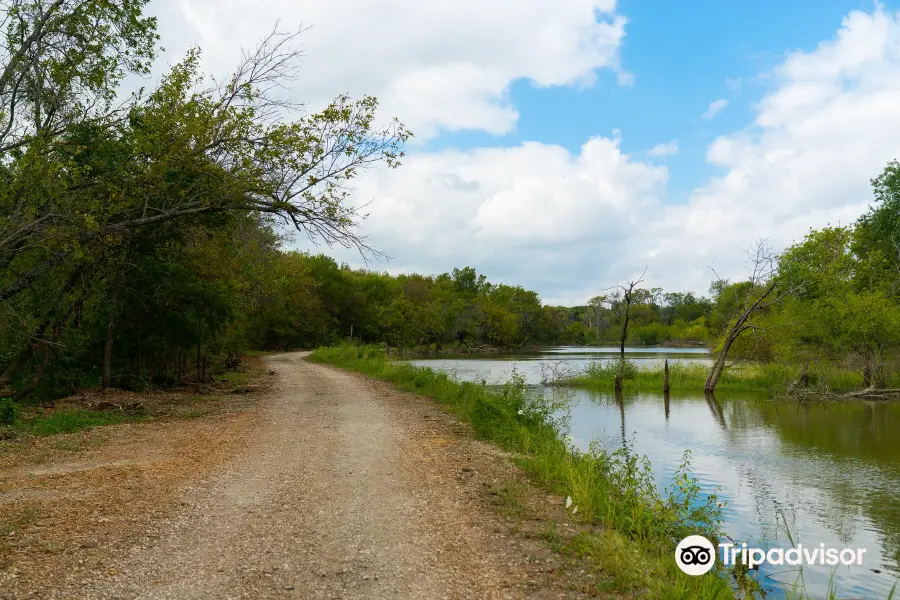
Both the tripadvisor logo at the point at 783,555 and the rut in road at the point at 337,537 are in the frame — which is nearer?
the rut in road at the point at 337,537

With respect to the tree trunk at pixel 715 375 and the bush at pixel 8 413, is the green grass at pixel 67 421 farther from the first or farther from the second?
the tree trunk at pixel 715 375

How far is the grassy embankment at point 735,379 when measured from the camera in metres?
30.1

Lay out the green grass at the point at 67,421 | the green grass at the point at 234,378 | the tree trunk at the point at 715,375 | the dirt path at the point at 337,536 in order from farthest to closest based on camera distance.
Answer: the tree trunk at the point at 715,375 < the green grass at the point at 234,378 < the green grass at the point at 67,421 < the dirt path at the point at 337,536

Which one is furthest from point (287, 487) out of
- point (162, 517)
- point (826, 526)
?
point (826, 526)

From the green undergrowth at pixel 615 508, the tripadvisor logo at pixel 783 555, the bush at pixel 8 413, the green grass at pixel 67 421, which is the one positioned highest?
the bush at pixel 8 413

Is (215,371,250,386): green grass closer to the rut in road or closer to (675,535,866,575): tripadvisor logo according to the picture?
the rut in road

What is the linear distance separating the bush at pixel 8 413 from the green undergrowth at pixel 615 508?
8899 millimetres

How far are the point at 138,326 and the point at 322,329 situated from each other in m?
46.8

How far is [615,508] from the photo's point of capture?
7773mm

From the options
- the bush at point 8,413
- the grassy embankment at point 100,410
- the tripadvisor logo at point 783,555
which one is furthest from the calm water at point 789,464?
the bush at point 8,413

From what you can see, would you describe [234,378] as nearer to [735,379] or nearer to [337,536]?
[337,536]

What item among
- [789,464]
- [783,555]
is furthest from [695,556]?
[789,464]

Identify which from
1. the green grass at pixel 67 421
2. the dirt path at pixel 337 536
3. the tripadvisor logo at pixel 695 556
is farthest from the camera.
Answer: the green grass at pixel 67 421

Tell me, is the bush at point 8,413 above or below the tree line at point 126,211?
below
